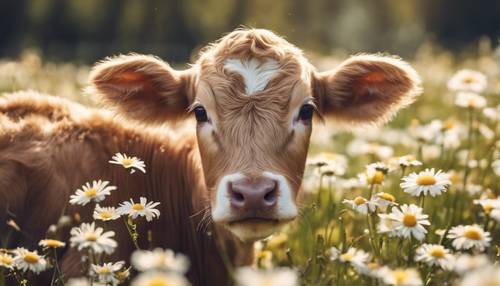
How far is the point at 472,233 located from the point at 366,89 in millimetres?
2080

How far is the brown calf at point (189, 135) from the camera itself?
4.50m

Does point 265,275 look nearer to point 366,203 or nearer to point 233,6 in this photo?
point 366,203

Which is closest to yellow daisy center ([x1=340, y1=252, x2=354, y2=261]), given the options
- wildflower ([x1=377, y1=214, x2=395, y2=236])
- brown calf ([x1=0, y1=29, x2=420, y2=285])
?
wildflower ([x1=377, y1=214, x2=395, y2=236])

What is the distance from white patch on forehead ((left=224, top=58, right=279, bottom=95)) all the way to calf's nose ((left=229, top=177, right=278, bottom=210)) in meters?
0.88

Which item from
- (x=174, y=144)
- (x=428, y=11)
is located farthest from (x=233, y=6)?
(x=174, y=144)

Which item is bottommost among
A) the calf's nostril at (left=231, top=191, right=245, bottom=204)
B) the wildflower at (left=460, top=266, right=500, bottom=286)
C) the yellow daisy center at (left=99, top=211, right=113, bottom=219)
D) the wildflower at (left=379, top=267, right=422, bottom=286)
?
the wildflower at (left=379, top=267, right=422, bottom=286)

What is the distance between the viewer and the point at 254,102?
4508mm

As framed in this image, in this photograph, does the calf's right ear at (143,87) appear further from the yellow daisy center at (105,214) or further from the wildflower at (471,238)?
the wildflower at (471,238)

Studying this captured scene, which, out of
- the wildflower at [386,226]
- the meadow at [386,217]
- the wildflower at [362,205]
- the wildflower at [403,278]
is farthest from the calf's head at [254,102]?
the wildflower at [403,278]

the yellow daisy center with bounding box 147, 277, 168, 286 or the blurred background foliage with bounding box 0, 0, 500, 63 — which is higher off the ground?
the blurred background foliage with bounding box 0, 0, 500, 63

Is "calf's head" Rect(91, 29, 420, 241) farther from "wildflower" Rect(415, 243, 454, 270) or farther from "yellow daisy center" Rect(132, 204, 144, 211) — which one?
"wildflower" Rect(415, 243, 454, 270)

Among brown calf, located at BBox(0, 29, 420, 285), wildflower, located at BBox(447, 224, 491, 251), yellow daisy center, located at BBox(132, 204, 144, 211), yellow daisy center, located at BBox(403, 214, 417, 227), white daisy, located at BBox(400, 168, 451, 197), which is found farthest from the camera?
brown calf, located at BBox(0, 29, 420, 285)

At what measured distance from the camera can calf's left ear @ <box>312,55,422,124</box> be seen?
5102 mm

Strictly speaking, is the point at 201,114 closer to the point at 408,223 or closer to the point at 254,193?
the point at 254,193
